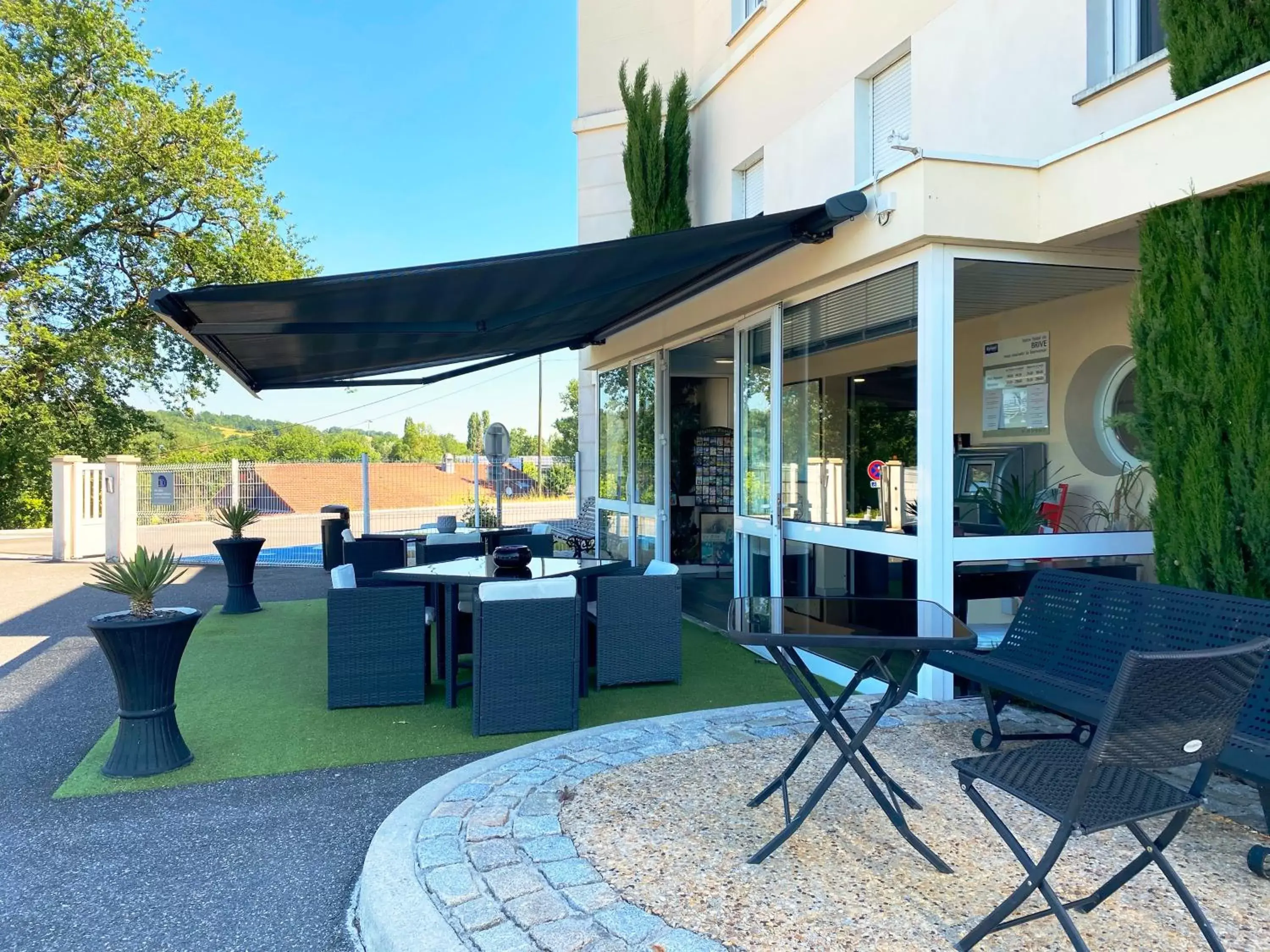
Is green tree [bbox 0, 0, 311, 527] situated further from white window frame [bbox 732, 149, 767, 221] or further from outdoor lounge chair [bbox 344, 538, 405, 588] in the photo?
white window frame [bbox 732, 149, 767, 221]

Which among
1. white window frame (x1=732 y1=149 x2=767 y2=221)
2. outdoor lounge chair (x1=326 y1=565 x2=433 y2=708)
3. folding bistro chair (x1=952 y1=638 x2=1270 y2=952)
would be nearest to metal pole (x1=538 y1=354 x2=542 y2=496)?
white window frame (x1=732 y1=149 x2=767 y2=221)

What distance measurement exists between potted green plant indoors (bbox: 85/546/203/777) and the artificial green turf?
93 mm

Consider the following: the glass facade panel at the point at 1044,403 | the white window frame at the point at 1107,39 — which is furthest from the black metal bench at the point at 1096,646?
the white window frame at the point at 1107,39

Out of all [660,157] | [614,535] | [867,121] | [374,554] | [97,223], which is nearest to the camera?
[867,121]

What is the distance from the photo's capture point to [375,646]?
460cm

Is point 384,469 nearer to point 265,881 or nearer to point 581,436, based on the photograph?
point 581,436

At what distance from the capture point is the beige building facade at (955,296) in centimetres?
416

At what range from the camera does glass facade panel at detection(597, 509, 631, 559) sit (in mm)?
8938

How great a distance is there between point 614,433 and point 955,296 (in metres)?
5.60

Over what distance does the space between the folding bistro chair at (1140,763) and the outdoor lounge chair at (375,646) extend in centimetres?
325

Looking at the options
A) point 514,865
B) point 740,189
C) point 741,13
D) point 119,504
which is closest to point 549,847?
point 514,865

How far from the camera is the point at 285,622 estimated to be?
7.49 metres

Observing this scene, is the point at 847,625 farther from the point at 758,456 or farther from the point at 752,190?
the point at 752,190

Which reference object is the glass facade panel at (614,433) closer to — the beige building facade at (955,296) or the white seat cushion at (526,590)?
the beige building facade at (955,296)
